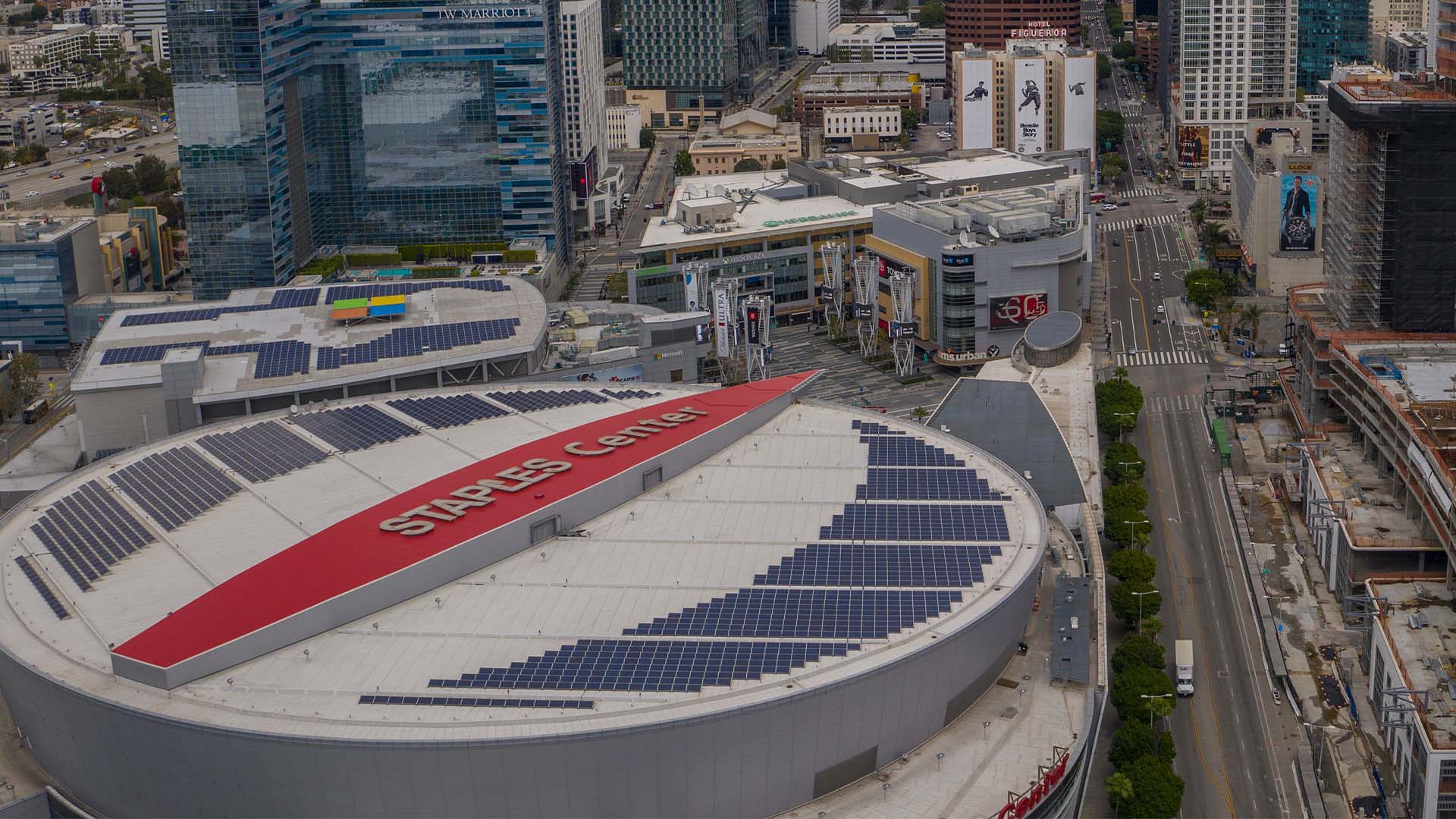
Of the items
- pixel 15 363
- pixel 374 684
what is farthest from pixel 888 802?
pixel 15 363

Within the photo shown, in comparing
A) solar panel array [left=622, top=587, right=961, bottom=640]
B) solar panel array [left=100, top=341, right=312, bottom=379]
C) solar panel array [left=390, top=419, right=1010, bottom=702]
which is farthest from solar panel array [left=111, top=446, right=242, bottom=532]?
solar panel array [left=622, top=587, right=961, bottom=640]

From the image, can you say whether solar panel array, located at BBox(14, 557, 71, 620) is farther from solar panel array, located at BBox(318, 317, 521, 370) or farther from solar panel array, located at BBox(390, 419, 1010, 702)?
solar panel array, located at BBox(318, 317, 521, 370)

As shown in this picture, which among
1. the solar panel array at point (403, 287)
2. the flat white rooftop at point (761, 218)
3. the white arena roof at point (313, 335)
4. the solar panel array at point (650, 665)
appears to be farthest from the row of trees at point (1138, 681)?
the flat white rooftop at point (761, 218)

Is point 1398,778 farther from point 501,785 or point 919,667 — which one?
point 501,785

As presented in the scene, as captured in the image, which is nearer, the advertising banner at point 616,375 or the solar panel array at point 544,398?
the solar panel array at point 544,398

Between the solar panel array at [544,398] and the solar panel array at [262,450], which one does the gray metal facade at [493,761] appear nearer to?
the solar panel array at [262,450]
